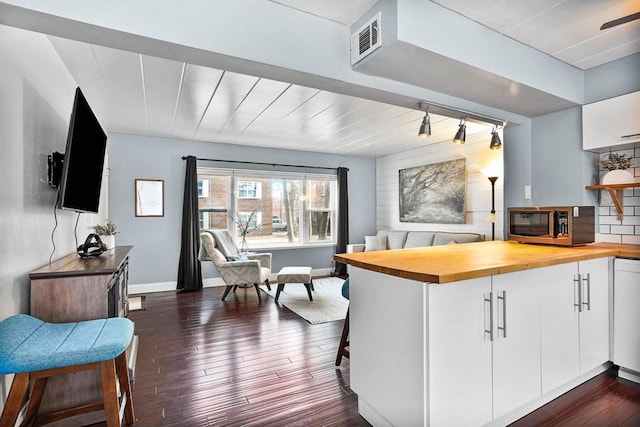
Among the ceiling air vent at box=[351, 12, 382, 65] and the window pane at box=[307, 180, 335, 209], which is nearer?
the ceiling air vent at box=[351, 12, 382, 65]

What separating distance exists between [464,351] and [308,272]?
3025mm

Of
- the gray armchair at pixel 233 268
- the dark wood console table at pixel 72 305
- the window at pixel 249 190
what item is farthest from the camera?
the window at pixel 249 190

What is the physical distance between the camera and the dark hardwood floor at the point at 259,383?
1910 mm

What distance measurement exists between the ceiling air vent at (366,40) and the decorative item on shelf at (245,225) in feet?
13.5

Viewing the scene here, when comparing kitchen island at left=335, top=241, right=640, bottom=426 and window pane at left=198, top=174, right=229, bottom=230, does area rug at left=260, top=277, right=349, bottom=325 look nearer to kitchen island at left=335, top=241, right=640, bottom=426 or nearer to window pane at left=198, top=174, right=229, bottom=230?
window pane at left=198, top=174, right=229, bottom=230

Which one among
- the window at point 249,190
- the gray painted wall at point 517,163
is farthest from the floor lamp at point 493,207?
the window at point 249,190

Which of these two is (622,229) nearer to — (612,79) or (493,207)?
(612,79)

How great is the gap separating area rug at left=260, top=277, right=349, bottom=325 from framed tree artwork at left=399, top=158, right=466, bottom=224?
1902mm

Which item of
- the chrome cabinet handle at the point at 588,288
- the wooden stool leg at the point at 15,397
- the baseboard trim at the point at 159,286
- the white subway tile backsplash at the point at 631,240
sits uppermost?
the white subway tile backsplash at the point at 631,240

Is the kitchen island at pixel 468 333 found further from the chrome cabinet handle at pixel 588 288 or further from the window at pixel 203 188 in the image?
the window at pixel 203 188

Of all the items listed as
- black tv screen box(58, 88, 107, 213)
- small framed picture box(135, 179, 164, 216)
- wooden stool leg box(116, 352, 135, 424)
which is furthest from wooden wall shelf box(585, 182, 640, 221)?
small framed picture box(135, 179, 164, 216)

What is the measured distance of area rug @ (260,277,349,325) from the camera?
12.4 ft

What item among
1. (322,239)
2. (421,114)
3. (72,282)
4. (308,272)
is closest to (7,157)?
(72,282)

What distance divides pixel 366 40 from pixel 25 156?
2133mm
